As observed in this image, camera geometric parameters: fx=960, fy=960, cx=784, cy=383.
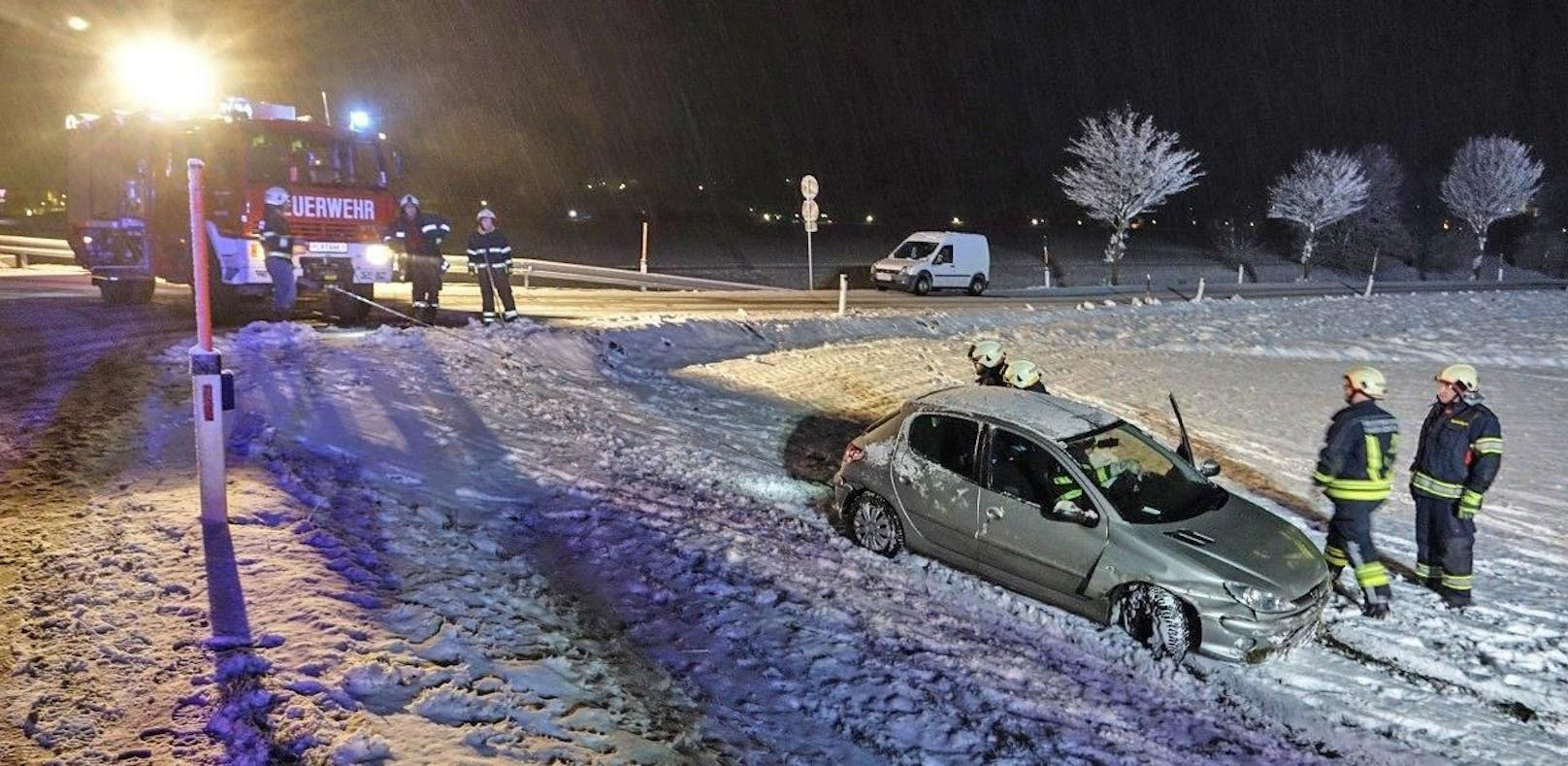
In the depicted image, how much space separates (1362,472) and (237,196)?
1309 cm

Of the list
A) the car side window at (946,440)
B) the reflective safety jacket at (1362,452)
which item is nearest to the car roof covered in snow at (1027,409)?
the car side window at (946,440)

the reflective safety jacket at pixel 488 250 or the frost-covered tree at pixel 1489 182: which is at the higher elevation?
the frost-covered tree at pixel 1489 182

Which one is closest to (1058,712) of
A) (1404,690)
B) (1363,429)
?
(1404,690)

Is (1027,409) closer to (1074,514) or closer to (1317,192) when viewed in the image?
(1074,514)

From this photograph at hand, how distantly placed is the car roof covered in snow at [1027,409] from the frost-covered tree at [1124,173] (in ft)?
113

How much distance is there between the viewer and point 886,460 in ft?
24.5

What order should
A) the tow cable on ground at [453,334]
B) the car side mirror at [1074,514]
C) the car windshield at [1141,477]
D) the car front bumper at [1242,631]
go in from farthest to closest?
the tow cable on ground at [453,334] < the car windshield at [1141,477] < the car side mirror at [1074,514] < the car front bumper at [1242,631]

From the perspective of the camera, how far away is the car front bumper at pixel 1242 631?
19.1 ft

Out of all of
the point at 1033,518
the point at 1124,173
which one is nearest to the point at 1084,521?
the point at 1033,518

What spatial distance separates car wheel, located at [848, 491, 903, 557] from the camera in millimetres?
7336

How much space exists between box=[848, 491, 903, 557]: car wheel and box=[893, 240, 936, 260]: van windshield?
915 inches

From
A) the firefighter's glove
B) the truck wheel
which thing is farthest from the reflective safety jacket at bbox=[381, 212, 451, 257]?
the firefighter's glove

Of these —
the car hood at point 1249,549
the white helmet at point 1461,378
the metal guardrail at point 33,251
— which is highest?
the metal guardrail at point 33,251

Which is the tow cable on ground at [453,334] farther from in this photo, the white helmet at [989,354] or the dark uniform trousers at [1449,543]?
the dark uniform trousers at [1449,543]
